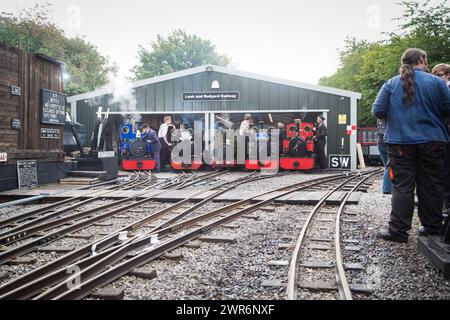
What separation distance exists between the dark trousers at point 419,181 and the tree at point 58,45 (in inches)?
900

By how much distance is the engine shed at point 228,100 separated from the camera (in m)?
15.8

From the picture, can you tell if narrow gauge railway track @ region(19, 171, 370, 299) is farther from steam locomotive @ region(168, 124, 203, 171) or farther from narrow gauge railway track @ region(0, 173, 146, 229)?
steam locomotive @ region(168, 124, 203, 171)

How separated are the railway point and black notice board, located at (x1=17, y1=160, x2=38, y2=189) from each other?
3 cm

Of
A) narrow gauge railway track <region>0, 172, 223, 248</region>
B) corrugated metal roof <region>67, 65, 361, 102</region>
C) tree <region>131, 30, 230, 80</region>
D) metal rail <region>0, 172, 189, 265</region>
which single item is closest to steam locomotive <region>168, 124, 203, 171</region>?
corrugated metal roof <region>67, 65, 361, 102</region>

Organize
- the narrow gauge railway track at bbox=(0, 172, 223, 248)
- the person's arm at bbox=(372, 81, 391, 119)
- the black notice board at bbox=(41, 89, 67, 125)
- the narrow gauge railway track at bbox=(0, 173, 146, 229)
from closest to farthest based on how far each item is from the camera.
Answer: the person's arm at bbox=(372, 81, 391, 119) → the narrow gauge railway track at bbox=(0, 172, 223, 248) → the narrow gauge railway track at bbox=(0, 173, 146, 229) → the black notice board at bbox=(41, 89, 67, 125)

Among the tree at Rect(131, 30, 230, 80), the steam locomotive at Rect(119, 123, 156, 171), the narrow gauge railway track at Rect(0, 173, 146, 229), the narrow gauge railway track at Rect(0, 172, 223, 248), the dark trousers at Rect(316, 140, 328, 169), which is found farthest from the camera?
the tree at Rect(131, 30, 230, 80)

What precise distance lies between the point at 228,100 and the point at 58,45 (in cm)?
2401

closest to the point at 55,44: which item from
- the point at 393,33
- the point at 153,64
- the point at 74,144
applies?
the point at 153,64

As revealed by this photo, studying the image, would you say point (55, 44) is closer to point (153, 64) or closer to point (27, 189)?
point (153, 64)

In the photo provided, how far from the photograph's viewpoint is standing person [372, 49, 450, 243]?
378 cm

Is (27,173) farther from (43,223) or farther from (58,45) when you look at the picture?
(58,45)

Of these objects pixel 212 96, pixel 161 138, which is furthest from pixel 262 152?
pixel 161 138

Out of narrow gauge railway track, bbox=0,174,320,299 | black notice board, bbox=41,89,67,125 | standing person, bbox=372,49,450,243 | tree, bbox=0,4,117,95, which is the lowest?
narrow gauge railway track, bbox=0,174,320,299

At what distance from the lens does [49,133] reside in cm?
1039
